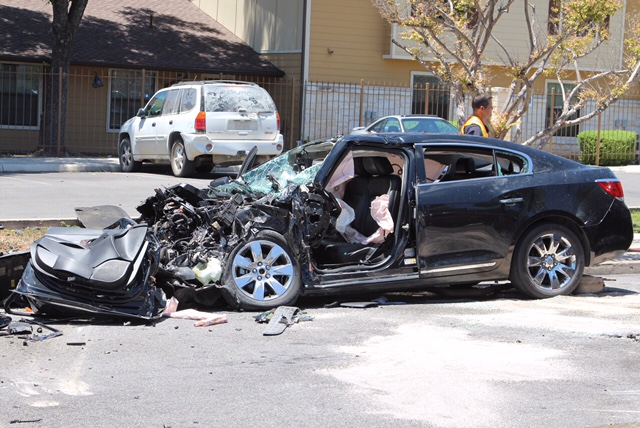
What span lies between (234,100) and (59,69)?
23.7ft

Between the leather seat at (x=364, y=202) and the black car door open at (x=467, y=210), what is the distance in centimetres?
33

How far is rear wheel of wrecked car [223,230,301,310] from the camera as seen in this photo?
782cm

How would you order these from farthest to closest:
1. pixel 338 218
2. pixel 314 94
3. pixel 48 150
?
pixel 314 94 < pixel 48 150 < pixel 338 218

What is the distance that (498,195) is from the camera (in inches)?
336

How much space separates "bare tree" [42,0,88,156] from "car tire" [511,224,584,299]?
57.0 ft

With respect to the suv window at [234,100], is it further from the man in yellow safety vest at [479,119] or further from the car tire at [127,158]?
the man in yellow safety vest at [479,119]

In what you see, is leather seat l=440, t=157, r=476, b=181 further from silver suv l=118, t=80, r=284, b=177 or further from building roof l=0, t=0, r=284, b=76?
building roof l=0, t=0, r=284, b=76

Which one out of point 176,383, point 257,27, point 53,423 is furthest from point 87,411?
point 257,27

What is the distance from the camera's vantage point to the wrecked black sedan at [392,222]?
7.94 metres

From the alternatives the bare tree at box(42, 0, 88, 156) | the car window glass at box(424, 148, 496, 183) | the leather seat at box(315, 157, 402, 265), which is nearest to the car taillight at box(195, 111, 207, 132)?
the bare tree at box(42, 0, 88, 156)

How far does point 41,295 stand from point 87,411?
208 cm

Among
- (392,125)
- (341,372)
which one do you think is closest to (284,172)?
(341,372)

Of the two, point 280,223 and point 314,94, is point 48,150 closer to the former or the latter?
point 314,94

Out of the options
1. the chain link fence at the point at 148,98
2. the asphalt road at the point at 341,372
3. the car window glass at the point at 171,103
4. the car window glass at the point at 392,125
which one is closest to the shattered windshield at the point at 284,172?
the asphalt road at the point at 341,372
